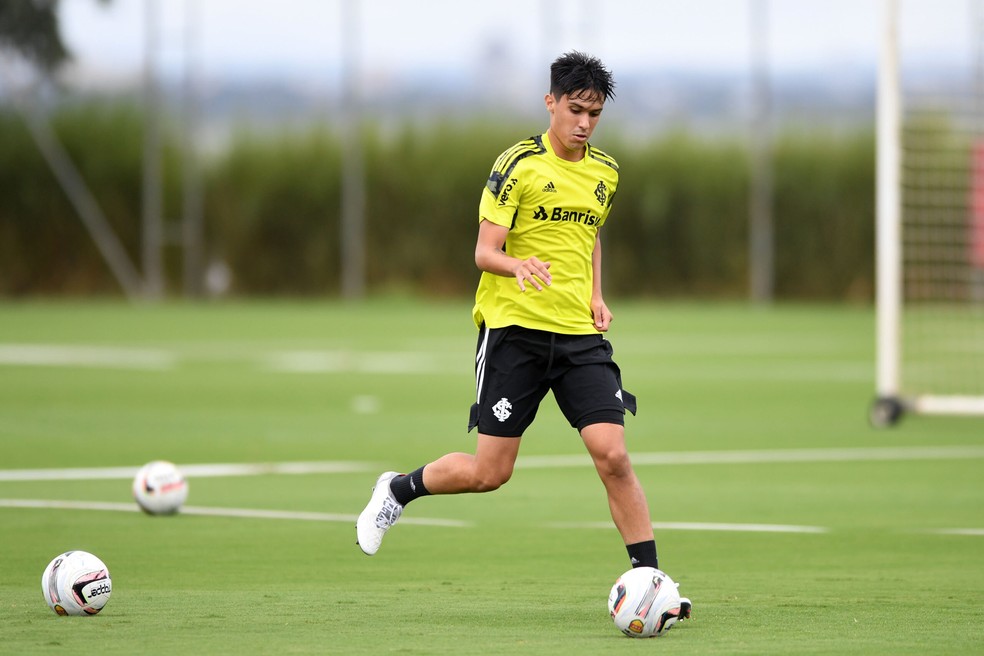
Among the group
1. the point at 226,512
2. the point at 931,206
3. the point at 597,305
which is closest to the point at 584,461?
the point at 226,512

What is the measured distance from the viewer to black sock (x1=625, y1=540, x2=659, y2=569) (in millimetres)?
7379

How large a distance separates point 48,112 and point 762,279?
65.0ft

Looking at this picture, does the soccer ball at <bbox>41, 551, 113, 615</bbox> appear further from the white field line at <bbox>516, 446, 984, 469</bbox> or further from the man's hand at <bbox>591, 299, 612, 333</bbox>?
the white field line at <bbox>516, 446, 984, 469</bbox>

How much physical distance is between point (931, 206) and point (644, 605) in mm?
19126

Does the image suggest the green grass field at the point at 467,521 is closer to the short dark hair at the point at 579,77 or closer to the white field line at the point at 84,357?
the white field line at the point at 84,357

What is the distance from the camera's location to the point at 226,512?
35.2ft

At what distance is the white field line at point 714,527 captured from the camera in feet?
33.1

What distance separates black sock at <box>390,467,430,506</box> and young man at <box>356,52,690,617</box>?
360 millimetres

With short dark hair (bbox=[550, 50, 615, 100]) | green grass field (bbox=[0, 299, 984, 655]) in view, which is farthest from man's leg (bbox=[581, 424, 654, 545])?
short dark hair (bbox=[550, 50, 615, 100])

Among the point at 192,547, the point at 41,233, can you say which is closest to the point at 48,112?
the point at 41,233

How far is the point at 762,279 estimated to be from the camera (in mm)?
45094

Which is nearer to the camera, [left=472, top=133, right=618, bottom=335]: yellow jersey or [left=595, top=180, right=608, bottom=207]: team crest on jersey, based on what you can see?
[left=472, top=133, right=618, bottom=335]: yellow jersey

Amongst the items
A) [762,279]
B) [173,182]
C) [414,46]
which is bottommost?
[762,279]

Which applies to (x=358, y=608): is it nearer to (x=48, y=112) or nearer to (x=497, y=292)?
(x=497, y=292)
